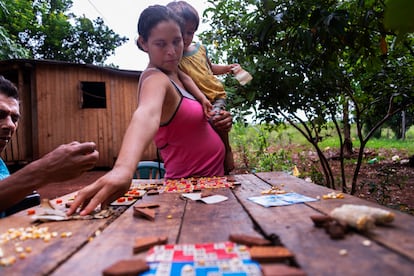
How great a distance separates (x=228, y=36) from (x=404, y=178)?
4.86 m

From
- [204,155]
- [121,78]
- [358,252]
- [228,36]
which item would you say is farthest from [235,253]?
[121,78]

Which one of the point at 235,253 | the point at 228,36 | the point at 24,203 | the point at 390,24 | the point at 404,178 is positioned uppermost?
the point at 228,36

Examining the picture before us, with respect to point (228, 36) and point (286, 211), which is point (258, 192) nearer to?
point (286, 211)

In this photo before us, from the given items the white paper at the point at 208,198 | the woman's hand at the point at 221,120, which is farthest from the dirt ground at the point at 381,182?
the white paper at the point at 208,198

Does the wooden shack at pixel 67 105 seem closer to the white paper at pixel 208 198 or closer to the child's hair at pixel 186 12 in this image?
the child's hair at pixel 186 12

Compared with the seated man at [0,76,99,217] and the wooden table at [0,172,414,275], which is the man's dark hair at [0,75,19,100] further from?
the wooden table at [0,172,414,275]

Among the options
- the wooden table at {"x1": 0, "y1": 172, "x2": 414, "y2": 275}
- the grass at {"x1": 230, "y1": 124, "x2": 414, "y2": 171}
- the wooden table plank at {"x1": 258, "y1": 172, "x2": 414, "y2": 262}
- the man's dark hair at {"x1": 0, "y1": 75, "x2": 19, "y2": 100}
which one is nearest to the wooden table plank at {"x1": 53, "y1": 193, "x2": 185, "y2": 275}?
the wooden table at {"x1": 0, "y1": 172, "x2": 414, "y2": 275}

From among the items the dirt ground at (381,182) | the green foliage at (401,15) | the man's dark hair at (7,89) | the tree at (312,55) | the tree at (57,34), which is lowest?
the dirt ground at (381,182)

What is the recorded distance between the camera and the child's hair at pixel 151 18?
1.91 metres

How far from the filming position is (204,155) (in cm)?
232

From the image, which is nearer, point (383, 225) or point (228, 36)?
point (383, 225)

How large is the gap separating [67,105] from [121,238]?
9895 millimetres

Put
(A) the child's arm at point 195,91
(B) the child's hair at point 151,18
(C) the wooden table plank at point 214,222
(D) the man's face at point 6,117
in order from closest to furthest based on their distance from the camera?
(C) the wooden table plank at point 214,222 < (B) the child's hair at point 151,18 < (D) the man's face at point 6,117 < (A) the child's arm at point 195,91

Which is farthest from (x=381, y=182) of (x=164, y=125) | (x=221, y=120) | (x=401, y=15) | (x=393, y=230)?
(x=401, y=15)
